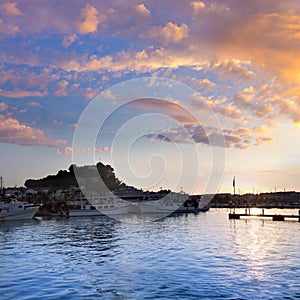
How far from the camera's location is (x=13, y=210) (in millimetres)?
113750

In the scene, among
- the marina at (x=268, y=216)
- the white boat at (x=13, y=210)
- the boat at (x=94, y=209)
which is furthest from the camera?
the boat at (x=94, y=209)

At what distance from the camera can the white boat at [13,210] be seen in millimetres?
112312

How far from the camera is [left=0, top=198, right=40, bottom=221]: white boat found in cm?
11231

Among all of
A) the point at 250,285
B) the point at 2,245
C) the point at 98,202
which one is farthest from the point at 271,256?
the point at 98,202

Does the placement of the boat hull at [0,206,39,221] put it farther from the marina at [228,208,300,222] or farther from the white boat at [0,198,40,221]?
the marina at [228,208,300,222]

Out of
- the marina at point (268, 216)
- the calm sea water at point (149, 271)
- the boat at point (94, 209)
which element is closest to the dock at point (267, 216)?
the marina at point (268, 216)

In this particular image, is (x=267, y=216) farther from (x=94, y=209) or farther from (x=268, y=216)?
(x=94, y=209)

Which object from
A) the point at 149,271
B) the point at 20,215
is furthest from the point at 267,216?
the point at 149,271

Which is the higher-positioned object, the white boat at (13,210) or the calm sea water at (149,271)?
the white boat at (13,210)

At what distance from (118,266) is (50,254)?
11.7 metres

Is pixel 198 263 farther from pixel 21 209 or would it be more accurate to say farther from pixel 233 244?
pixel 21 209

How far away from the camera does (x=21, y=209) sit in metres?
116

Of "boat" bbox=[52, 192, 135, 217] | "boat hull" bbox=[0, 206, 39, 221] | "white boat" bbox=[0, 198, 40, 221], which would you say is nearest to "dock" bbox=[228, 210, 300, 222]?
"boat" bbox=[52, 192, 135, 217]

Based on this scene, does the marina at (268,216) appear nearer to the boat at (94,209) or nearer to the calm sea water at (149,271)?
the boat at (94,209)
